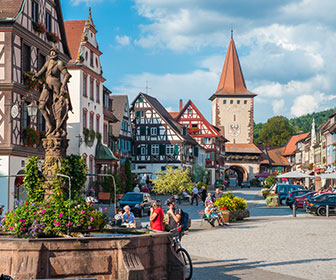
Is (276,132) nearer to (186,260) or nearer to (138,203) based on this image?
(138,203)

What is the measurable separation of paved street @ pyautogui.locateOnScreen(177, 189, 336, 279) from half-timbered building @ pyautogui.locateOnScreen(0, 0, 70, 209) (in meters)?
8.77

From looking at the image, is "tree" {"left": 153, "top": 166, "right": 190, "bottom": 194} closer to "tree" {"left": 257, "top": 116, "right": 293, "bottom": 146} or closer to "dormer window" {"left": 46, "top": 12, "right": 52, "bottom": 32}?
"dormer window" {"left": 46, "top": 12, "right": 52, "bottom": 32}

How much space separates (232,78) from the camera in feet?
389

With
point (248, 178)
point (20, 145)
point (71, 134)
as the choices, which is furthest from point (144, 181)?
point (248, 178)

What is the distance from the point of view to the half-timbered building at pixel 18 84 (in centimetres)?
2658

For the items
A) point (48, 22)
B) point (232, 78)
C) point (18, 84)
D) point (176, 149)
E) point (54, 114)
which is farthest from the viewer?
point (232, 78)

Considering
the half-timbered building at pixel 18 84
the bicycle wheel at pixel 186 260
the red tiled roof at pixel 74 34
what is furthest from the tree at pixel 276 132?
the bicycle wheel at pixel 186 260

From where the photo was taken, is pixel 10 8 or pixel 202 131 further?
pixel 202 131

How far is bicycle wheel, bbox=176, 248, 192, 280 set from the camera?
12.4 m

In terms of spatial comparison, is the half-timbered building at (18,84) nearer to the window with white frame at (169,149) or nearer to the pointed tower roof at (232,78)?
→ the window with white frame at (169,149)

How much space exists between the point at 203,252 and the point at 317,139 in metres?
68.9

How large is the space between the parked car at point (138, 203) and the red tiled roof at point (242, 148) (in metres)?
79.6

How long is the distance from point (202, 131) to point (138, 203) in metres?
56.1

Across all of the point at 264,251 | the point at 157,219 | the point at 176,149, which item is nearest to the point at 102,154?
the point at 176,149
